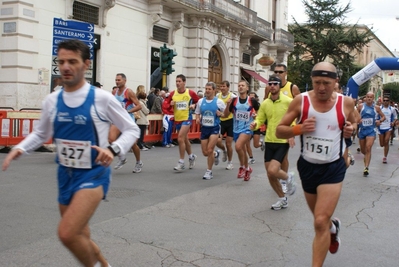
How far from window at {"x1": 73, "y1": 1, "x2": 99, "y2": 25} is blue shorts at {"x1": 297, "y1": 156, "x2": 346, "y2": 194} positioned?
1570cm

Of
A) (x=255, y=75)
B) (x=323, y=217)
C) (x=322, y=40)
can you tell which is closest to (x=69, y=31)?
(x=323, y=217)

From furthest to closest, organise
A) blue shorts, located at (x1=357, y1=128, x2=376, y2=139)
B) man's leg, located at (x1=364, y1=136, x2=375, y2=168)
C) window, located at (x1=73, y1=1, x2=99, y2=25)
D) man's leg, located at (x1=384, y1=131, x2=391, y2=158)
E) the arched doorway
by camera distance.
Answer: the arched doorway, window, located at (x1=73, y1=1, x2=99, y2=25), man's leg, located at (x1=384, y1=131, x2=391, y2=158), blue shorts, located at (x1=357, y1=128, x2=376, y2=139), man's leg, located at (x1=364, y1=136, x2=375, y2=168)

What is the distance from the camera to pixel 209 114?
34.6 feet

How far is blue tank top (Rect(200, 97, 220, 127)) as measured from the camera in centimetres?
1048

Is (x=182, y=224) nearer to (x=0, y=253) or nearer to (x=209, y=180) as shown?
(x=0, y=253)

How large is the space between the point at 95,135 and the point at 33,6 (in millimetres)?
14558

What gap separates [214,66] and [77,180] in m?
25.7

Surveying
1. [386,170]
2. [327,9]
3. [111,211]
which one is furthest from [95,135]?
[327,9]

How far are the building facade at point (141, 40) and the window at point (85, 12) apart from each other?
4cm

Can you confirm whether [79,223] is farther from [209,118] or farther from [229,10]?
[229,10]

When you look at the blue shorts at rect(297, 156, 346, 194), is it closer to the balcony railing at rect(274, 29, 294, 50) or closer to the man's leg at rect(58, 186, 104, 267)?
the man's leg at rect(58, 186, 104, 267)

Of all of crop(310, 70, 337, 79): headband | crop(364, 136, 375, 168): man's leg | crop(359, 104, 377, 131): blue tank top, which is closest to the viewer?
crop(310, 70, 337, 79): headband

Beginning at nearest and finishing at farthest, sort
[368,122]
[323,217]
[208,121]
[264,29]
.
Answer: [323,217] < [208,121] < [368,122] < [264,29]

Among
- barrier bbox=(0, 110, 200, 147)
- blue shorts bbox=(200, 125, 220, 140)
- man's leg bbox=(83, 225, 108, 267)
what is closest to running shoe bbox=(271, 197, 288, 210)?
blue shorts bbox=(200, 125, 220, 140)
